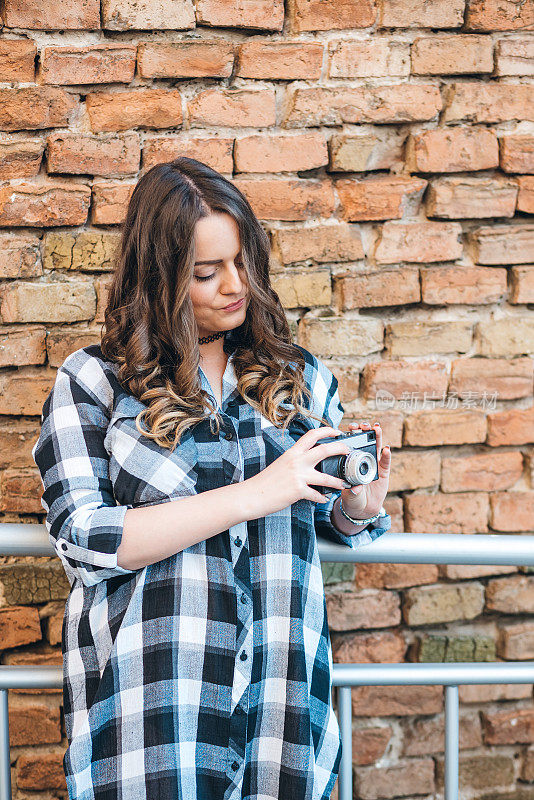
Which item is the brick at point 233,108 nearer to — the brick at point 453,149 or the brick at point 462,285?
the brick at point 453,149

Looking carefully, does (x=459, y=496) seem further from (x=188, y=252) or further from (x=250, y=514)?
(x=188, y=252)

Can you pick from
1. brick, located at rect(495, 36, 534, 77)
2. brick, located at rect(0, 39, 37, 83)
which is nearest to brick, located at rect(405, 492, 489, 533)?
brick, located at rect(495, 36, 534, 77)

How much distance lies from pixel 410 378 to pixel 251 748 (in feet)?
2.70

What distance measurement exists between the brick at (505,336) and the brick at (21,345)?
0.93 m

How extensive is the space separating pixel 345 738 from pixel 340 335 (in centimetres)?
79

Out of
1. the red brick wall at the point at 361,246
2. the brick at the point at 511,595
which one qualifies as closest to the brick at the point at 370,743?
the red brick wall at the point at 361,246

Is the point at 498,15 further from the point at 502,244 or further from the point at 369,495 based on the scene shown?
the point at 369,495

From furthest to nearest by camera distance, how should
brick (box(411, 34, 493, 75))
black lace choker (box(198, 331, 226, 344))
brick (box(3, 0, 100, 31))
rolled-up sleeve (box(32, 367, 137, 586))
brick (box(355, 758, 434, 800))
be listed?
1. brick (box(355, 758, 434, 800))
2. brick (box(411, 34, 493, 75))
3. brick (box(3, 0, 100, 31))
4. black lace choker (box(198, 331, 226, 344))
5. rolled-up sleeve (box(32, 367, 137, 586))

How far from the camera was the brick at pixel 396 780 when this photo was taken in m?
1.62

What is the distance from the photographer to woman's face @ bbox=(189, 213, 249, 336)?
1.14m

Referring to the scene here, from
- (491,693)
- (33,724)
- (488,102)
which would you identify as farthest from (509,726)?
(488,102)

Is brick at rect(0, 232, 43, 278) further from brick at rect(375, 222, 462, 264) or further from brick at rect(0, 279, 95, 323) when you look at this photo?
brick at rect(375, 222, 462, 264)

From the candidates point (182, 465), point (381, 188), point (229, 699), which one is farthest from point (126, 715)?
point (381, 188)

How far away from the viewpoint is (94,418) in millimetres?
1085
